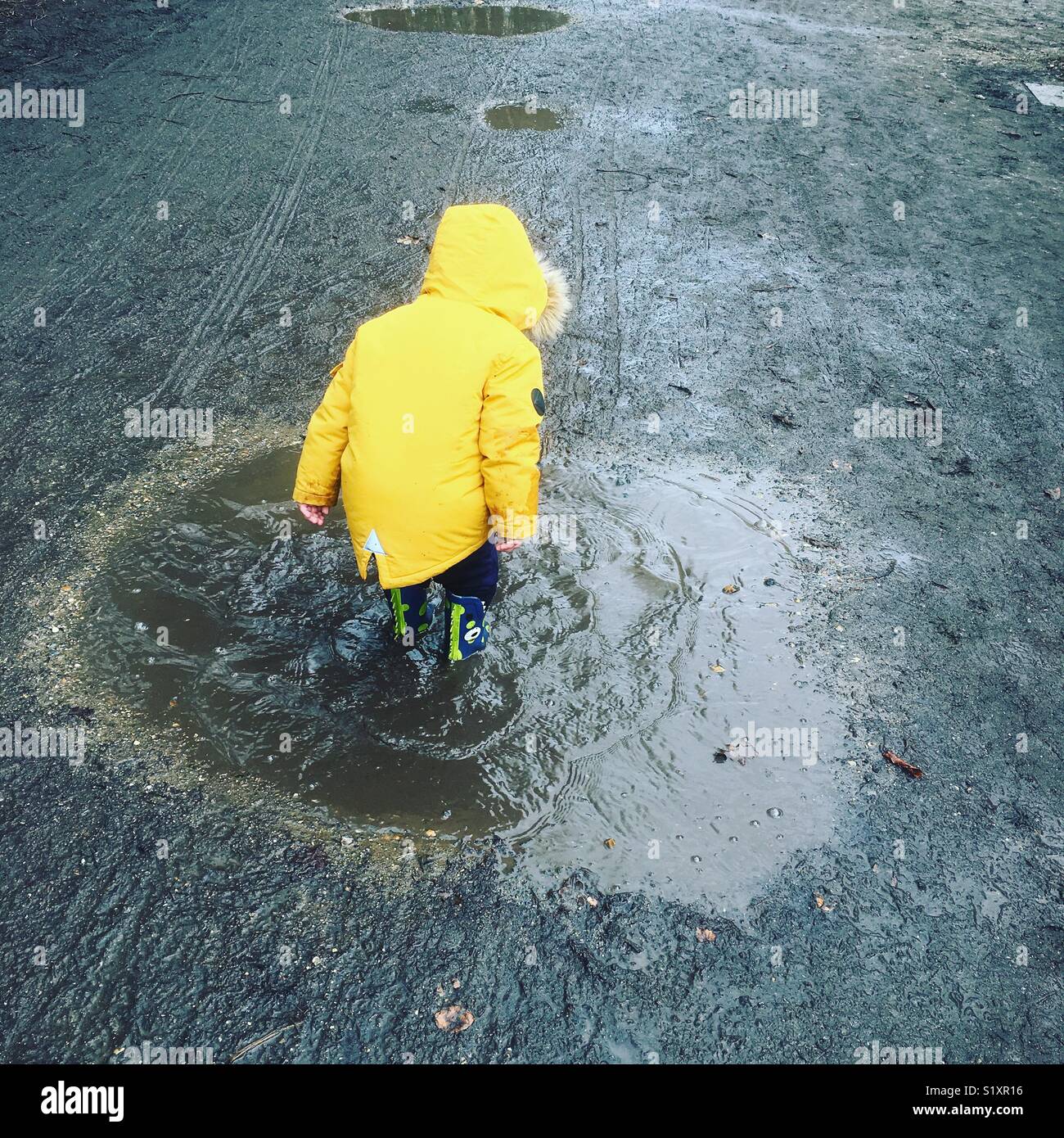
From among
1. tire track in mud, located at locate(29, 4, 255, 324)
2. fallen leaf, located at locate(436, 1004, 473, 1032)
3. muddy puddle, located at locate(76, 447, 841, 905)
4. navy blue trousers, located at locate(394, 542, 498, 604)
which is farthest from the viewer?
tire track in mud, located at locate(29, 4, 255, 324)

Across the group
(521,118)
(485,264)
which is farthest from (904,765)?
(521,118)

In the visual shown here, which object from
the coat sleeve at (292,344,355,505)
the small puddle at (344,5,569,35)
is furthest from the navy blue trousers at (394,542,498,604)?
the small puddle at (344,5,569,35)

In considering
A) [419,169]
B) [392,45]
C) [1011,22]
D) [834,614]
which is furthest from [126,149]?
[1011,22]

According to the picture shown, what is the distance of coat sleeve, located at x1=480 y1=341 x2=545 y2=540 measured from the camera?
286 centimetres

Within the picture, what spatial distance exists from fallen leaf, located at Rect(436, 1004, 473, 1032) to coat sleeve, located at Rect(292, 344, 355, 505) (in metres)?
1.52

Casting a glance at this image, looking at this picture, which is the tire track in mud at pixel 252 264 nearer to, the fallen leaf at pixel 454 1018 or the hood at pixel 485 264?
the hood at pixel 485 264

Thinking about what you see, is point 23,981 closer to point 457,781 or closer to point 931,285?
point 457,781

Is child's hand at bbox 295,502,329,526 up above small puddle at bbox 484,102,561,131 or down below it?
above

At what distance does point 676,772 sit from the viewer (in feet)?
10.4

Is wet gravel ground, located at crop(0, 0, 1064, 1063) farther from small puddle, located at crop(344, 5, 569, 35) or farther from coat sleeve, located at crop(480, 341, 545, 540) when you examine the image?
coat sleeve, located at crop(480, 341, 545, 540)

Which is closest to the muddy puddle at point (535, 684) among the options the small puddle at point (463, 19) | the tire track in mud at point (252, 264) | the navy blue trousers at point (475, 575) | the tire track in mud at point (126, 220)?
the navy blue trousers at point (475, 575)

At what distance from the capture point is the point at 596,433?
4629 millimetres
